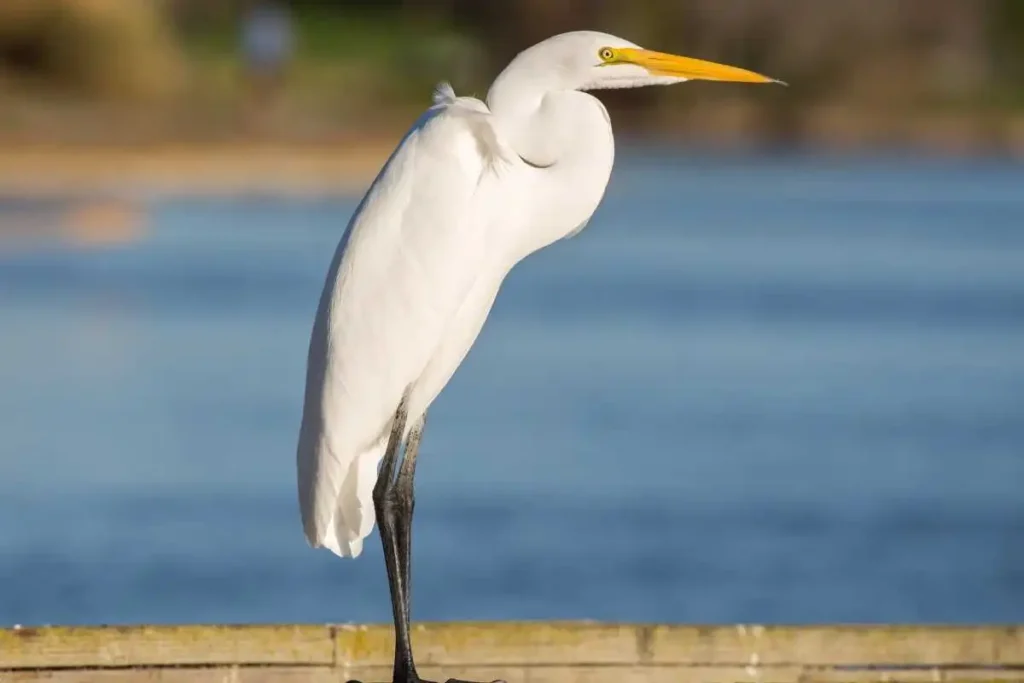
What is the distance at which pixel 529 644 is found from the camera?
390 centimetres

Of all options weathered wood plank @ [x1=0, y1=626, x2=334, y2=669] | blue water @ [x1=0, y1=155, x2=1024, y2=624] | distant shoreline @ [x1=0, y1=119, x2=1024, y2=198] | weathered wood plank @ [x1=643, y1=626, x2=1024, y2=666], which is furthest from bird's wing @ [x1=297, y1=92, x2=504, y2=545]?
distant shoreline @ [x1=0, y1=119, x2=1024, y2=198]

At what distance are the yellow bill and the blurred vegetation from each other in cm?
2488

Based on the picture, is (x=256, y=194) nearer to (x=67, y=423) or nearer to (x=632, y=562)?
(x=67, y=423)

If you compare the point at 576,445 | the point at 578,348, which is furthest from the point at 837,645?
the point at 578,348

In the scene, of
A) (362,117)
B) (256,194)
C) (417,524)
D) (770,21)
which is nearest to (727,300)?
(417,524)

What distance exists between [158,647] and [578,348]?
447 inches

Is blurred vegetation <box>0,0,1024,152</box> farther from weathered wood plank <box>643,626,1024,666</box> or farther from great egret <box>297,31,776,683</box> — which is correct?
weathered wood plank <box>643,626,1024,666</box>

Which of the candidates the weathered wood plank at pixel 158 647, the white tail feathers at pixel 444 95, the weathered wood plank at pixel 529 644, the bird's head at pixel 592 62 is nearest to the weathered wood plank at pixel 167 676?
the weathered wood plank at pixel 158 647

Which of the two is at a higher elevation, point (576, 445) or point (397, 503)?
point (576, 445)

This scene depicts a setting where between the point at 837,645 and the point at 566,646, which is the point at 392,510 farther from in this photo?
the point at 837,645

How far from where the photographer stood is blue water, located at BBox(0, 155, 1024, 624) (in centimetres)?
872

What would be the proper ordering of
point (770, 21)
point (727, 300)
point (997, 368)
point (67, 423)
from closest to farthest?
point (67, 423) → point (997, 368) → point (727, 300) → point (770, 21)

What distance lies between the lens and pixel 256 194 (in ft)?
86.9

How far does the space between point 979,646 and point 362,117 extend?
2676cm
